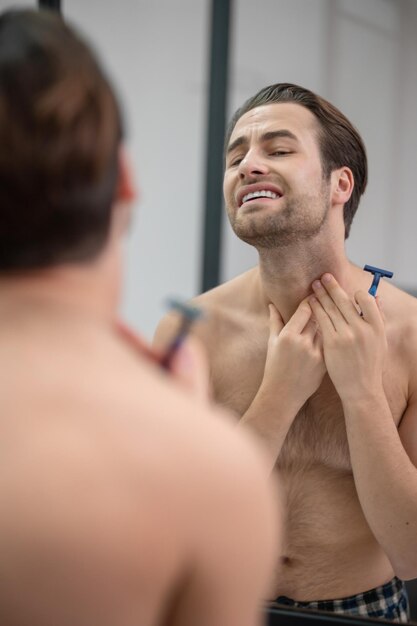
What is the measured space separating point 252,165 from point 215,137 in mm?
566

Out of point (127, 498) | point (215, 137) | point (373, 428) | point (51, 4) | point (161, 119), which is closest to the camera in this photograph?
point (127, 498)

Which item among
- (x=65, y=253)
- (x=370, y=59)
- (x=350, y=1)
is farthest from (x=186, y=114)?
(x=65, y=253)

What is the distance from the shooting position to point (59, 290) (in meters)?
0.29

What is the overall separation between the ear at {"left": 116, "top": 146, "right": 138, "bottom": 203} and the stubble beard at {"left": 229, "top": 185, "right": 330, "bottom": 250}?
440 millimetres

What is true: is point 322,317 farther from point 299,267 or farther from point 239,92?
point 239,92

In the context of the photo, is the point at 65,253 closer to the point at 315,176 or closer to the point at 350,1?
the point at 315,176

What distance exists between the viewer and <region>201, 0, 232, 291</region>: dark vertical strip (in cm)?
128

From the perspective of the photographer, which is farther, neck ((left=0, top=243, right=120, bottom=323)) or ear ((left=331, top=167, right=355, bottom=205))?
ear ((left=331, top=167, right=355, bottom=205))

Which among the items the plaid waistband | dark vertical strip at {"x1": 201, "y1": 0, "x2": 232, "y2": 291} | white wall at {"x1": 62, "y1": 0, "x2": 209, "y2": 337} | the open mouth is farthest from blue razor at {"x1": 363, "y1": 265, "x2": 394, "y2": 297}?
white wall at {"x1": 62, "y1": 0, "x2": 209, "y2": 337}

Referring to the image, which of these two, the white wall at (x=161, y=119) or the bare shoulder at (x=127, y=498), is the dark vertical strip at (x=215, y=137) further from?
the bare shoulder at (x=127, y=498)

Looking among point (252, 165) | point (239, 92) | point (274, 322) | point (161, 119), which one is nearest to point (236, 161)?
point (252, 165)

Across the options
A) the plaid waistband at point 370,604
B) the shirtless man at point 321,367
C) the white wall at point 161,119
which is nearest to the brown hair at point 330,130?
the shirtless man at point 321,367

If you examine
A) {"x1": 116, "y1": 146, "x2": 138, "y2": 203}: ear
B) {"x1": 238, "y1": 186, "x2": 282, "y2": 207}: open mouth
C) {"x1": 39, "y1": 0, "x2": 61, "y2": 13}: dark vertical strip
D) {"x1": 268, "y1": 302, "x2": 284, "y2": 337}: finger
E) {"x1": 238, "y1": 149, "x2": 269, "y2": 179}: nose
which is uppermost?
{"x1": 39, "y1": 0, "x2": 61, "y2": 13}: dark vertical strip

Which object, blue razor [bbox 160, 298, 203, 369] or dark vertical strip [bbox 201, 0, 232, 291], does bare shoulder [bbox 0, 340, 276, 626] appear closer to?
blue razor [bbox 160, 298, 203, 369]
